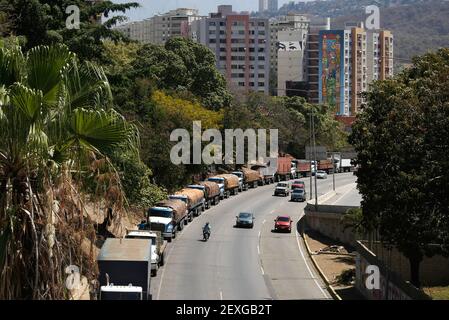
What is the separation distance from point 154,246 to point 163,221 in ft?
31.8

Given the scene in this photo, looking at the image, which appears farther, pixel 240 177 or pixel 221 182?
pixel 240 177

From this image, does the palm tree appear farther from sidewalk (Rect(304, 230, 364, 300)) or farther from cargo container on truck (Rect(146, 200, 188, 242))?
cargo container on truck (Rect(146, 200, 188, 242))

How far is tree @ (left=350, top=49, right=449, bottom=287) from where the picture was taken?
1252 inches

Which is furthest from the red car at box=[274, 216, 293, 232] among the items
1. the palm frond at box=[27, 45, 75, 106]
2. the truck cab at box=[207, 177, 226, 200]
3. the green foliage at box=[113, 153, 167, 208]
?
the palm frond at box=[27, 45, 75, 106]

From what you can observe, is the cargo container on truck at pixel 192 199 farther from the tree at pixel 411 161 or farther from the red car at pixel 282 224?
the tree at pixel 411 161

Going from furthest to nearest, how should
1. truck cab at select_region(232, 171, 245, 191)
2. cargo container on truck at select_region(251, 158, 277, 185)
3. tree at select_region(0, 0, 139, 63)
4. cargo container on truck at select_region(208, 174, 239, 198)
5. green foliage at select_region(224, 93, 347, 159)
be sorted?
green foliage at select_region(224, 93, 347, 159), cargo container on truck at select_region(251, 158, 277, 185), truck cab at select_region(232, 171, 245, 191), cargo container on truck at select_region(208, 174, 239, 198), tree at select_region(0, 0, 139, 63)

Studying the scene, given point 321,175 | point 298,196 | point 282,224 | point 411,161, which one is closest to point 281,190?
point 298,196

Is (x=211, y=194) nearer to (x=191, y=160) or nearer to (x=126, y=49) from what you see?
(x=191, y=160)

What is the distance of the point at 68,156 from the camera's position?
13.6 m

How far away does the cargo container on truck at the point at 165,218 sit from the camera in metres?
48.6

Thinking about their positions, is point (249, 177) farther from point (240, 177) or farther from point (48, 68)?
point (48, 68)

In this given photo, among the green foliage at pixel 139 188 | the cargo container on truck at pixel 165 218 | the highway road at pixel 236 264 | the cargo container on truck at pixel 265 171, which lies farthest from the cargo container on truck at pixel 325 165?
the cargo container on truck at pixel 165 218

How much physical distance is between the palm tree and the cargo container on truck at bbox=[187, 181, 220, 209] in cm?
4956

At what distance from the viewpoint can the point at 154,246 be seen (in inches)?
1561
